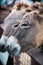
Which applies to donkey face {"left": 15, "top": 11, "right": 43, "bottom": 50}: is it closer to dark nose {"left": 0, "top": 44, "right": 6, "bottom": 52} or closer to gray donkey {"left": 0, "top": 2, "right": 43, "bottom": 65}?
gray donkey {"left": 0, "top": 2, "right": 43, "bottom": 65}

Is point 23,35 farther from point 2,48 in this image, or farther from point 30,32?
point 2,48

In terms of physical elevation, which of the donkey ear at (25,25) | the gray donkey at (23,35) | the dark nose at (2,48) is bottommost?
the dark nose at (2,48)

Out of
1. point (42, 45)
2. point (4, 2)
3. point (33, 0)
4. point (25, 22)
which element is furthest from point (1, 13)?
point (42, 45)

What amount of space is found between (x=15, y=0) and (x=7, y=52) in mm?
1408

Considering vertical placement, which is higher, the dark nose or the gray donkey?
the gray donkey

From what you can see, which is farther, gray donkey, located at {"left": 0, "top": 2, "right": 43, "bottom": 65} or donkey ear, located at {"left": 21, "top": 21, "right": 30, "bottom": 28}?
donkey ear, located at {"left": 21, "top": 21, "right": 30, "bottom": 28}

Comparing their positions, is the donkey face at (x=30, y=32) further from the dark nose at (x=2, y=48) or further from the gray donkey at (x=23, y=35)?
the dark nose at (x=2, y=48)

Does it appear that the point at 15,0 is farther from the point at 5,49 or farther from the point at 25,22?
the point at 5,49

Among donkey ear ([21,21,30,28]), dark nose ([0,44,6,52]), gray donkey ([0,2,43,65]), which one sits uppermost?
donkey ear ([21,21,30,28])

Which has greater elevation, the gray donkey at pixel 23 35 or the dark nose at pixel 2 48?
the gray donkey at pixel 23 35

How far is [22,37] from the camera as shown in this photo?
167 centimetres

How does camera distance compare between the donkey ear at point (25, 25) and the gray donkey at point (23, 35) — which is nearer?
the gray donkey at point (23, 35)

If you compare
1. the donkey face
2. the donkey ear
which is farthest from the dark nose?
the donkey ear

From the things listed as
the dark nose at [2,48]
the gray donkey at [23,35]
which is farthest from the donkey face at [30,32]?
the dark nose at [2,48]
